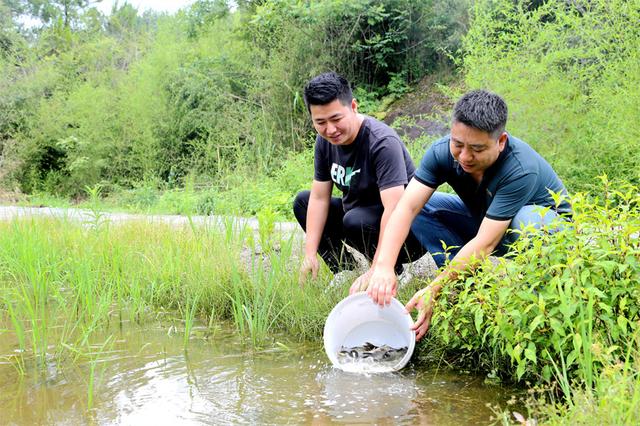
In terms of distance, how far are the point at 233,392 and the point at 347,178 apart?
1358 mm

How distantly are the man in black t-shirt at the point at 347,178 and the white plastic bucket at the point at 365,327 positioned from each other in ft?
0.43

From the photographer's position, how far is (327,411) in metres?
2.45

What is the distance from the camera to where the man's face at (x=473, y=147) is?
Answer: 8.78ft

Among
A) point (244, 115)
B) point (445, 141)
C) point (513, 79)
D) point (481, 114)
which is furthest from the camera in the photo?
point (244, 115)

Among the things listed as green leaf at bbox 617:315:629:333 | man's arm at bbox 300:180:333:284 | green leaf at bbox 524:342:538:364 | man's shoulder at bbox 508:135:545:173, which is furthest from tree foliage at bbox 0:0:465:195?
green leaf at bbox 617:315:629:333

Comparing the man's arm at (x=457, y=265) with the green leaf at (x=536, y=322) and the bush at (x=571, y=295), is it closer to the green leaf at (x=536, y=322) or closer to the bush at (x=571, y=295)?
the bush at (x=571, y=295)

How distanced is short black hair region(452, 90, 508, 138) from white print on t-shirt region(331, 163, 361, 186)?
3.08ft

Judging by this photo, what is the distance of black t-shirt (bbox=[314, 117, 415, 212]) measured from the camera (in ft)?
11.0

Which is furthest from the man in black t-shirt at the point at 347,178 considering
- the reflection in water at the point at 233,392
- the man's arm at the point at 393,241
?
the reflection in water at the point at 233,392

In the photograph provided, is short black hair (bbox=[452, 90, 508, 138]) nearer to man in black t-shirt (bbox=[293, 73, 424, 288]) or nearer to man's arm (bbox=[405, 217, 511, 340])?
man's arm (bbox=[405, 217, 511, 340])

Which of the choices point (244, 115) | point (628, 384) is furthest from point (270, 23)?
point (628, 384)

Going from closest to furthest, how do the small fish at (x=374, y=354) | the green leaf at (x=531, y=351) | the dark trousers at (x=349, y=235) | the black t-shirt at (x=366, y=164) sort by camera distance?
the green leaf at (x=531, y=351), the small fish at (x=374, y=354), the black t-shirt at (x=366, y=164), the dark trousers at (x=349, y=235)

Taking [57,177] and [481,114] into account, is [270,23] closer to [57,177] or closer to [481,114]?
[57,177]

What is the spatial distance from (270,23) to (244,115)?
1.74 metres
